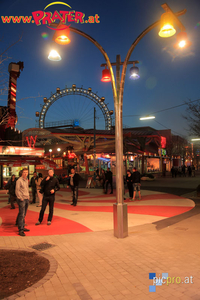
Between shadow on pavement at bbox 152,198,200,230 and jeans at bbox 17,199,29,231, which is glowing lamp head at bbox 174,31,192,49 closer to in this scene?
shadow on pavement at bbox 152,198,200,230

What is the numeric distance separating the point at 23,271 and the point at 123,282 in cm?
177

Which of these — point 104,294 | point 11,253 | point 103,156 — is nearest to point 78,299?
point 104,294

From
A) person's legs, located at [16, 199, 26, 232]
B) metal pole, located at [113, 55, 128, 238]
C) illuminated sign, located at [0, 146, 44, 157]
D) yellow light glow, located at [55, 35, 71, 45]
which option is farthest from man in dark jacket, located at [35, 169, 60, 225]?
illuminated sign, located at [0, 146, 44, 157]

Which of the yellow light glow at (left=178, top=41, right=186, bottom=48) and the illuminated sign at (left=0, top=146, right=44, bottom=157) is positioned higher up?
the yellow light glow at (left=178, top=41, right=186, bottom=48)

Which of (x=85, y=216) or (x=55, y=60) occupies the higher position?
(x=55, y=60)

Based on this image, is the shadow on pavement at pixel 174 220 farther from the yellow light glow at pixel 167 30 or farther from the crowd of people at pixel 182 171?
the crowd of people at pixel 182 171

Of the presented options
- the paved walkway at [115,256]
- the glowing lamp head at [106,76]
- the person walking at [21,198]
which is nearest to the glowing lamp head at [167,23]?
the glowing lamp head at [106,76]

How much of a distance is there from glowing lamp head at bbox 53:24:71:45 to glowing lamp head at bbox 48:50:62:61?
0.99 ft

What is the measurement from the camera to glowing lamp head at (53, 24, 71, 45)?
6516 millimetres

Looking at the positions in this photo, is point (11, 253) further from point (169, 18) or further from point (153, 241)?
point (169, 18)

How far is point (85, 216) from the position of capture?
9.64 m

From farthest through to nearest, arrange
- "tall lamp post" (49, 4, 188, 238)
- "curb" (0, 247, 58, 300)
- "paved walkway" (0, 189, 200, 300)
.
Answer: "tall lamp post" (49, 4, 188, 238), "paved walkway" (0, 189, 200, 300), "curb" (0, 247, 58, 300)

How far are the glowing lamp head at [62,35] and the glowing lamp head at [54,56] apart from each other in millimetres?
301

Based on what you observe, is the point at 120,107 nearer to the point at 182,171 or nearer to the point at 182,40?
the point at 182,40
